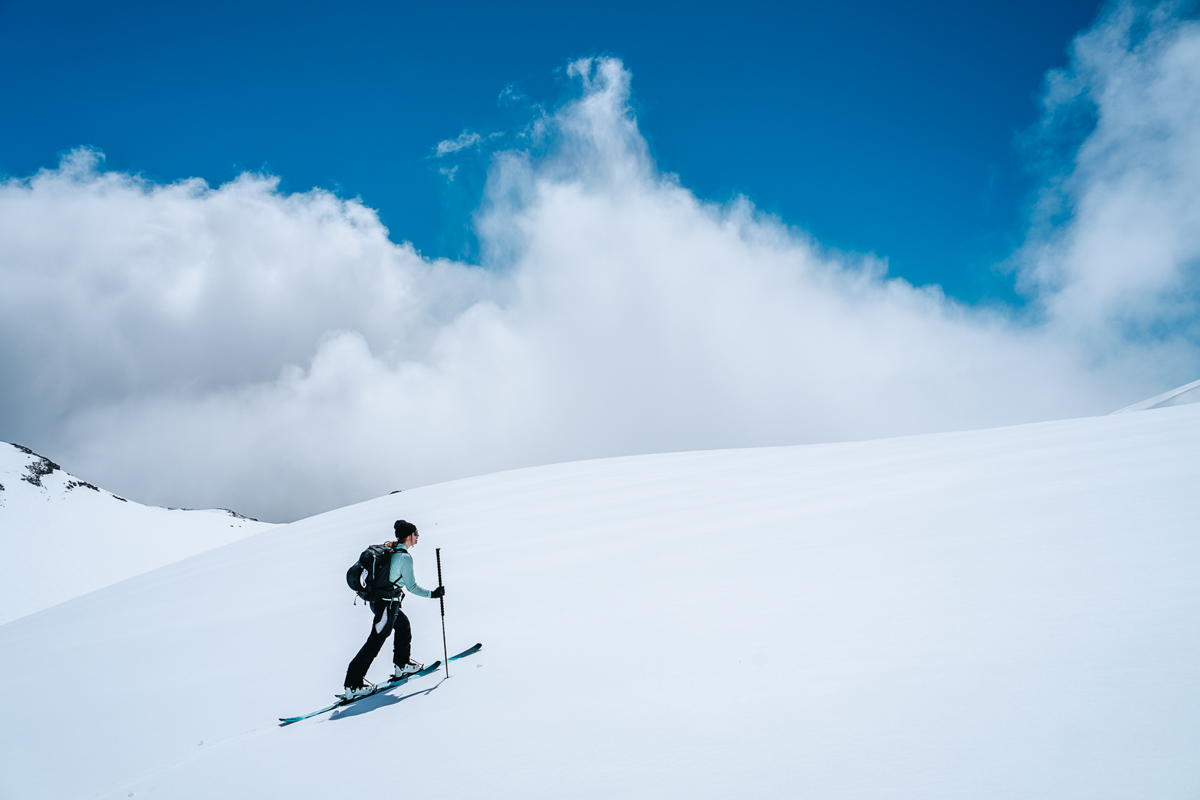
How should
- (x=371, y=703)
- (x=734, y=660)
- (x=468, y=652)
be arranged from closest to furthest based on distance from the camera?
1. (x=734, y=660)
2. (x=371, y=703)
3. (x=468, y=652)

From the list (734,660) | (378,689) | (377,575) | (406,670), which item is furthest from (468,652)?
(734,660)

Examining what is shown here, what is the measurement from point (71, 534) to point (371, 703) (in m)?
67.0

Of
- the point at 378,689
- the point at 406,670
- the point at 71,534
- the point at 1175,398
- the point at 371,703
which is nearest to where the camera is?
the point at 371,703

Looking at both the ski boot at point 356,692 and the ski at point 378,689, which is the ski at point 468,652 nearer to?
the ski at point 378,689

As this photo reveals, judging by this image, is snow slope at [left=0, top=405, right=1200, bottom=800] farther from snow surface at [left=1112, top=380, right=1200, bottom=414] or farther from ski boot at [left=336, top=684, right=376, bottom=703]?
snow surface at [left=1112, top=380, right=1200, bottom=414]

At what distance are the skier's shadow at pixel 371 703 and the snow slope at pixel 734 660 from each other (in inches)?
1.6

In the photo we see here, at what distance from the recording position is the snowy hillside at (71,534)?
4199 cm

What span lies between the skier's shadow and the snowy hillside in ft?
164

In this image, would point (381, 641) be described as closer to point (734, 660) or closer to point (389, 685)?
point (389, 685)

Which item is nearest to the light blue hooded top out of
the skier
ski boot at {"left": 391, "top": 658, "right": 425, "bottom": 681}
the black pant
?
the skier

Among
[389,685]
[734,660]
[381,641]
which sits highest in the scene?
[381,641]

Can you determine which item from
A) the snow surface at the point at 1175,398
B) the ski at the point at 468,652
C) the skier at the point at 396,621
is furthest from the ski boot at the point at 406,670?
the snow surface at the point at 1175,398

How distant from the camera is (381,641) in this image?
543 centimetres

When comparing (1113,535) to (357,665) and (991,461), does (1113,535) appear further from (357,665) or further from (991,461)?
(357,665)
